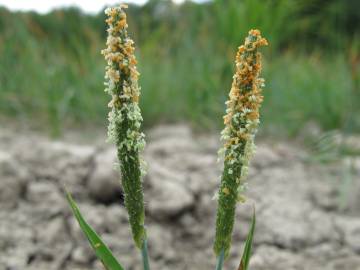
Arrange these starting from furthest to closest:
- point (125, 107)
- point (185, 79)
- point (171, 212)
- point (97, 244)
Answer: point (185, 79), point (171, 212), point (97, 244), point (125, 107)

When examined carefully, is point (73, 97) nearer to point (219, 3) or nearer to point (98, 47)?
point (98, 47)

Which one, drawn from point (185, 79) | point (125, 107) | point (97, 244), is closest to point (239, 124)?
point (125, 107)

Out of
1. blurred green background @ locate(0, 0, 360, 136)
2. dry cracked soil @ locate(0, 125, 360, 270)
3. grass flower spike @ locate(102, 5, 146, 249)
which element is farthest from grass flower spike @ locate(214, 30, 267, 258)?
blurred green background @ locate(0, 0, 360, 136)

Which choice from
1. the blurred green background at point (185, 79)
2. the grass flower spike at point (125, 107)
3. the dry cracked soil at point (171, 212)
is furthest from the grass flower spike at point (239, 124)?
the blurred green background at point (185, 79)

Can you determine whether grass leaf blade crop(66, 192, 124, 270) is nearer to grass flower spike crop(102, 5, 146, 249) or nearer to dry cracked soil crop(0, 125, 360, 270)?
grass flower spike crop(102, 5, 146, 249)

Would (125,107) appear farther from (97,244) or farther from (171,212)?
(171,212)
